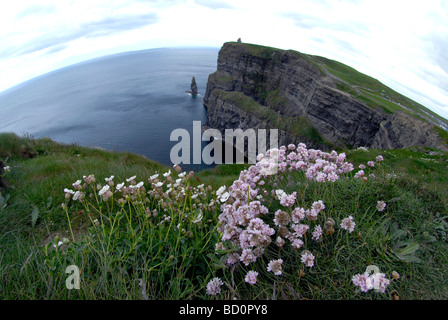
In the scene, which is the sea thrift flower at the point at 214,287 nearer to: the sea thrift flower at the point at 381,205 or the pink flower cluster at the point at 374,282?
the pink flower cluster at the point at 374,282

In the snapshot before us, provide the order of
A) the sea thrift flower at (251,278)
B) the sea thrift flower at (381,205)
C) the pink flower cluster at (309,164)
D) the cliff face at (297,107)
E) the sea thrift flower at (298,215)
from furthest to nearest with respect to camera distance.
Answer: the cliff face at (297,107)
the pink flower cluster at (309,164)
the sea thrift flower at (381,205)
the sea thrift flower at (298,215)
the sea thrift flower at (251,278)

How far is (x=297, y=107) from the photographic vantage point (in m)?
95.9

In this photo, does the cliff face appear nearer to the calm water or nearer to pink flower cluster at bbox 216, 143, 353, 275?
the calm water

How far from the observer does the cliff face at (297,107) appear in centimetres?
5062

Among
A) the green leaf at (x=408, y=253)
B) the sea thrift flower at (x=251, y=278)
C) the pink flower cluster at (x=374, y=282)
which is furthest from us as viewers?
the green leaf at (x=408, y=253)

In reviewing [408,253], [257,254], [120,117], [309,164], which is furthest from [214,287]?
[120,117]

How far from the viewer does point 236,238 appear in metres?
2.98

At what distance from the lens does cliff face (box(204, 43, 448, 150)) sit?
5062 centimetres

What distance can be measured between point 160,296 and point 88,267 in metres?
0.96

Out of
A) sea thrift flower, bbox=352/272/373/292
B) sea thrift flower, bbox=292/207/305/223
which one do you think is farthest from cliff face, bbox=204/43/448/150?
sea thrift flower, bbox=352/272/373/292

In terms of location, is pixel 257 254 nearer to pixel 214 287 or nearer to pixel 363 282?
pixel 214 287

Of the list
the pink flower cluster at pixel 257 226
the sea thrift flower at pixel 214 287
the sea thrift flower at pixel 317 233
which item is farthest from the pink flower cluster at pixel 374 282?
the sea thrift flower at pixel 214 287
